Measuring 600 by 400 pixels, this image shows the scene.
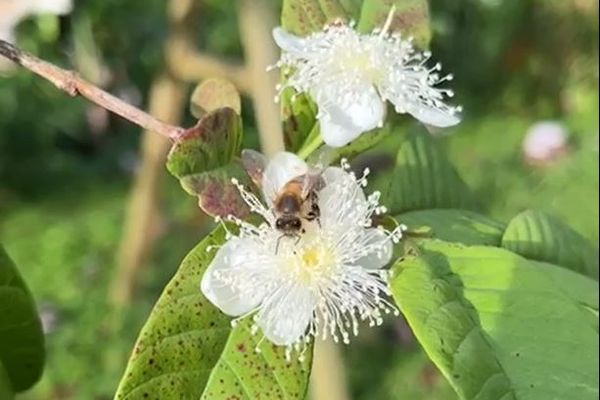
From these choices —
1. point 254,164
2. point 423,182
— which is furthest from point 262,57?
point 254,164

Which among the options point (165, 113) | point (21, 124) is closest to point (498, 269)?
point (165, 113)

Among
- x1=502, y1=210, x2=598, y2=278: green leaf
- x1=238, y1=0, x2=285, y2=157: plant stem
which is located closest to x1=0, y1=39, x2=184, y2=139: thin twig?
x1=502, y1=210, x2=598, y2=278: green leaf

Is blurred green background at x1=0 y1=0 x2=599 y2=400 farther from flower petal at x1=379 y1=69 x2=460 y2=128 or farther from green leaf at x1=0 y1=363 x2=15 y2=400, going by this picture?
green leaf at x1=0 y1=363 x2=15 y2=400

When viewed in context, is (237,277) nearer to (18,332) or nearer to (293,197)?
(293,197)

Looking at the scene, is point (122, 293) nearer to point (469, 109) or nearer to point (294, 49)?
point (294, 49)

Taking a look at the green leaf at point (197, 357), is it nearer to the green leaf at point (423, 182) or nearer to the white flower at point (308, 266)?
the white flower at point (308, 266)

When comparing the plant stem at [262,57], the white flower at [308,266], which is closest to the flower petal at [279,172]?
the white flower at [308,266]
